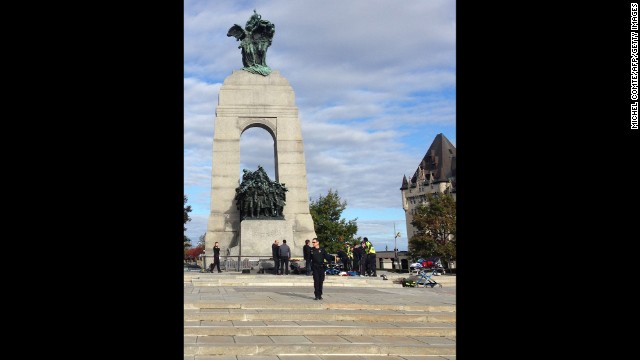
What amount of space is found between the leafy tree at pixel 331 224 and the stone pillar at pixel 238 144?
104ft

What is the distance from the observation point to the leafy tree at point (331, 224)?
7100cm

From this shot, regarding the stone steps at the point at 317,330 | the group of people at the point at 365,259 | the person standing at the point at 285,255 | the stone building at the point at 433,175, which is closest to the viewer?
the stone steps at the point at 317,330

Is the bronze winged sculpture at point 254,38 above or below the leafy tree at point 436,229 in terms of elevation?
above

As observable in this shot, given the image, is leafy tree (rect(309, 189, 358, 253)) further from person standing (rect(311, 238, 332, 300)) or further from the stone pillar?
person standing (rect(311, 238, 332, 300))

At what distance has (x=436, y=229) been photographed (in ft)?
234

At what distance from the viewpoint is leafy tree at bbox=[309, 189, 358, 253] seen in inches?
2795

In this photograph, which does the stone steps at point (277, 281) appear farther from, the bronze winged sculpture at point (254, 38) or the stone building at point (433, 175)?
the stone building at point (433, 175)

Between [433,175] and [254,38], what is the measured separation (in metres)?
81.2

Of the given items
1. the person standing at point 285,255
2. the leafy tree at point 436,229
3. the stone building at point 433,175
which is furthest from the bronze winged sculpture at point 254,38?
the stone building at point 433,175

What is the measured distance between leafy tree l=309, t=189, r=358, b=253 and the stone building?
35.3 m

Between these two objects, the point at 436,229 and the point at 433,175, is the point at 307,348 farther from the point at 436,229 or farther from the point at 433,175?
the point at 433,175
